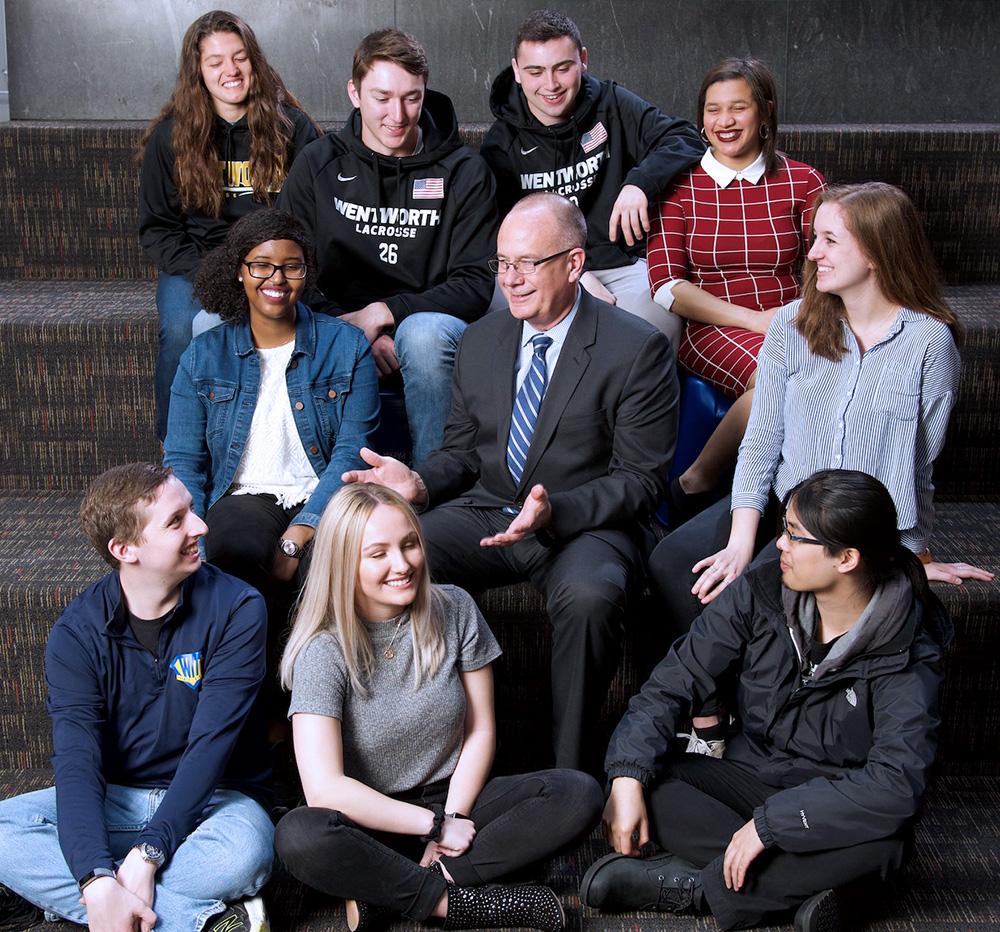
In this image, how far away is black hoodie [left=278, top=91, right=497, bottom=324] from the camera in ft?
9.87

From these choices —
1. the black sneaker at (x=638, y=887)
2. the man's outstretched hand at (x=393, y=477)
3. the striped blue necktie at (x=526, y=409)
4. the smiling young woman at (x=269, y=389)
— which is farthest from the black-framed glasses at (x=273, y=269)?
the black sneaker at (x=638, y=887)

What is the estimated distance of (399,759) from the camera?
7.02ft

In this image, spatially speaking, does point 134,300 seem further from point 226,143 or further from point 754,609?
point 754,609

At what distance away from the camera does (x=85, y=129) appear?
3.45m

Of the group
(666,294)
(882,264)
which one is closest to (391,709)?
(882,264)

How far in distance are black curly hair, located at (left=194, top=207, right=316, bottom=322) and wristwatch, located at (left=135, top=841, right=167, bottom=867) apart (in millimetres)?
1078

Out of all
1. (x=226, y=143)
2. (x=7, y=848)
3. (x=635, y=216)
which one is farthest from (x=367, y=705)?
(x=226, y=143)

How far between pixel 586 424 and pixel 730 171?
0.78 metres

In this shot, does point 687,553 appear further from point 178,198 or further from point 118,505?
point 178,198

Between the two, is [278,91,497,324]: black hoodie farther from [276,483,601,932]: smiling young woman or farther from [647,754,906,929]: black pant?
[647,754,906,929]: black pant

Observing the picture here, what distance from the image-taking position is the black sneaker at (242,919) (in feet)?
6.61

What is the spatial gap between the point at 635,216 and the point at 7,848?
174cm

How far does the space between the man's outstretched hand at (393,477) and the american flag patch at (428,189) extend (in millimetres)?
723

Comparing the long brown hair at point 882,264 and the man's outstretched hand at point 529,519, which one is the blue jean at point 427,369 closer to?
the man's outstretched hand at point 529,519
